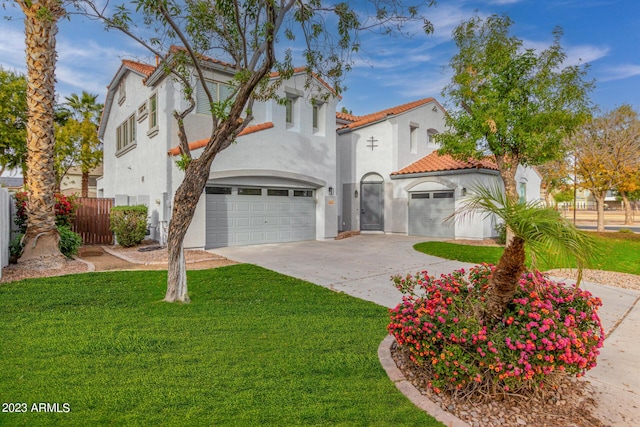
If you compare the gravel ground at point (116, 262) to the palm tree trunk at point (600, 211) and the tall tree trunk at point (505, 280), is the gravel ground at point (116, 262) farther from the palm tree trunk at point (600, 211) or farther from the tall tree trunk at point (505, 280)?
the palm tree trunk at point (600, 211)

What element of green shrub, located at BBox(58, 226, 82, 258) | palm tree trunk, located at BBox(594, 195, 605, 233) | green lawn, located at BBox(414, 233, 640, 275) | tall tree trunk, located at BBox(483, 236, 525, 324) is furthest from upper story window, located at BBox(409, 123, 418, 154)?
tall tree trunk, located at BBox(483, 236, 525, 324)

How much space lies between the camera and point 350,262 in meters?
10.5

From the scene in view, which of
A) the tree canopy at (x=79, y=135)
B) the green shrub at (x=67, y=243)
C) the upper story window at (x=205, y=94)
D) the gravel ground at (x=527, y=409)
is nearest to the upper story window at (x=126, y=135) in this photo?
the upper story window at (x=205, y=94)

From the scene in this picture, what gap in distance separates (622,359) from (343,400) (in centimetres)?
365

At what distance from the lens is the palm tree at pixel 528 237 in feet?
8.91

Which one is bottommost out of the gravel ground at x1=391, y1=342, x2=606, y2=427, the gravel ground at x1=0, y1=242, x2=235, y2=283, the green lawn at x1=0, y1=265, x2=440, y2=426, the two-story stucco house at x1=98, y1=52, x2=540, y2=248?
the gravel ground at x1=391, y1=342, x2=606, y2=427

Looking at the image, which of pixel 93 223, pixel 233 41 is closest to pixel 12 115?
pixel 93 223

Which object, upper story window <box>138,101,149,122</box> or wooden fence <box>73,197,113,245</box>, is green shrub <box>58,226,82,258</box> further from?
upper story window <box>138,101,149,122</box>

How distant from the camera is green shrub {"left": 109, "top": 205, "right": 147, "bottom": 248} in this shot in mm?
12562

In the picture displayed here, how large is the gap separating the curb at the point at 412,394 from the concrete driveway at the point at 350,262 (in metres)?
2.40

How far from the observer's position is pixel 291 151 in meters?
14.8

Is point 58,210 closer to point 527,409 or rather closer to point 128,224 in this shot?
point 128,224

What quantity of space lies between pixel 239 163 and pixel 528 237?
1154 centimetres

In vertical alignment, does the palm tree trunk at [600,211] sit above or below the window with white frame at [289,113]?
below
